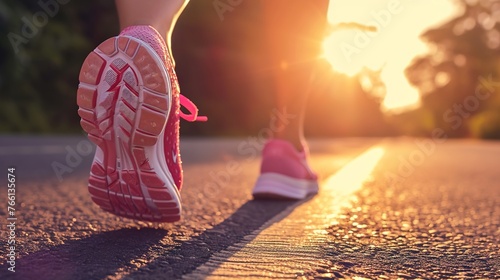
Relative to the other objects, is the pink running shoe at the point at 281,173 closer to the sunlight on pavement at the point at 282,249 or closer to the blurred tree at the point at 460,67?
the sunlight on pavement at the point at 282,249

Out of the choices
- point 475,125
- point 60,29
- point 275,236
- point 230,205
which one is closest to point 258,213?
point 230,205

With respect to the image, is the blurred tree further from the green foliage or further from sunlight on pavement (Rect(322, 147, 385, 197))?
sunlight on pavement (Rect(322, 147, 385, 197))

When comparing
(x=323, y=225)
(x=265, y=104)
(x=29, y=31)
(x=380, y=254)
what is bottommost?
(x=380, y=254)

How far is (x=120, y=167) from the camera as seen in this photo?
4.63 ft

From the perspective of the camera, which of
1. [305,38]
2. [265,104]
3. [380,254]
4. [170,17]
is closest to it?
[380,254]

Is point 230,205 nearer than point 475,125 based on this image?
Yes

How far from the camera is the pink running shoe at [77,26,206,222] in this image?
1.36 m

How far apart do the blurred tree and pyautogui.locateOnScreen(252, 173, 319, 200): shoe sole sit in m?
36.4

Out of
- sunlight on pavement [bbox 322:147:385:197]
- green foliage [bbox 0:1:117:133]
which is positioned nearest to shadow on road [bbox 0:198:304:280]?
sunlight on pavement [bbox 322:147:385:197]

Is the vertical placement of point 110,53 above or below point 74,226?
above

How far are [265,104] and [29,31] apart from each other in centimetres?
902

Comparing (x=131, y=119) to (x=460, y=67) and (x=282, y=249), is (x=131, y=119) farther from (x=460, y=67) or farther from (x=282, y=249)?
(x=460, y=67)

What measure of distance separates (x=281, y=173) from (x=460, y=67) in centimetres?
4128

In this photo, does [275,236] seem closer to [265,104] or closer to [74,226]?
[74,226]
